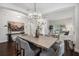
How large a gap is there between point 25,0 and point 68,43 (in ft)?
3.70

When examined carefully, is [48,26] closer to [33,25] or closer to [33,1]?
[33,25]

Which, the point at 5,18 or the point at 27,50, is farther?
the point at 27,50

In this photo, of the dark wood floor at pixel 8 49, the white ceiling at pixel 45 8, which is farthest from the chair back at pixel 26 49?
the white ceiling at pixel 45 8

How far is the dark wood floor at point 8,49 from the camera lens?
4.69 ft

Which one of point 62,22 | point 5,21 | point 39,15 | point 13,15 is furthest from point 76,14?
point 5,21

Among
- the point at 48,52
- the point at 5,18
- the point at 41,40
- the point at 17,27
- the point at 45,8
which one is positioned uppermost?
the point at 45,8

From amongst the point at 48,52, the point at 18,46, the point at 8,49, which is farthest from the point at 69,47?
the point at 8,49

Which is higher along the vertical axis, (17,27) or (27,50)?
(17,27)

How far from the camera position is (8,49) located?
4.83 ft

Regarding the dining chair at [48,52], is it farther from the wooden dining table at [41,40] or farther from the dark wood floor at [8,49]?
the dark wood floor at [8,49]

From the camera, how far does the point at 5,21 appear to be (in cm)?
141

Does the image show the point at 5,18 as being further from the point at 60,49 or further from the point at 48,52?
the point at 60,49

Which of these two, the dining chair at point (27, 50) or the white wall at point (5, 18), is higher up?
the white wall at point (5, 18)

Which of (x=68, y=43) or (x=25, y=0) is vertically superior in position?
(x=25, y=0)
